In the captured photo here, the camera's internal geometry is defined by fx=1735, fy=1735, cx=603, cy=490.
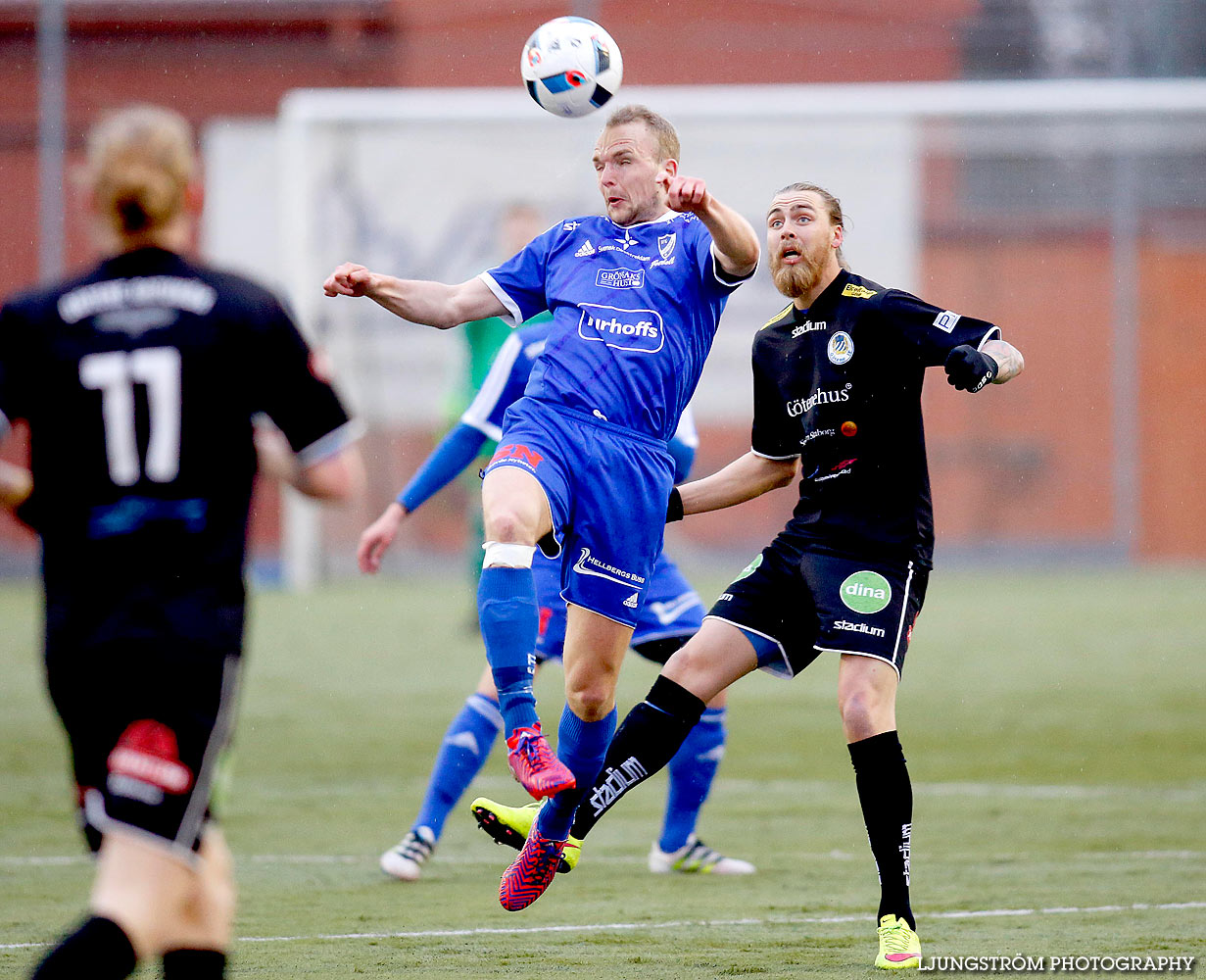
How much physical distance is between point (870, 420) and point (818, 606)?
565 mm

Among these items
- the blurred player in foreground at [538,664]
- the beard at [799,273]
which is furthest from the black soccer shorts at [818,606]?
the blurred player in foreground at [538,664]

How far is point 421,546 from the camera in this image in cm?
1822

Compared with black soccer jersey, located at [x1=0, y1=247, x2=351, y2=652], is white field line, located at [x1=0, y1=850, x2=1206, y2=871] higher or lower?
lower

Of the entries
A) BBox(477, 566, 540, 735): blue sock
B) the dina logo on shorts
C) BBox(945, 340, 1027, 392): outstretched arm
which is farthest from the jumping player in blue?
BBox(945, 340, 1027, 392): outstretched arm

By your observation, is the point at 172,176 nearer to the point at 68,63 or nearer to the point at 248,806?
the point at 248,806

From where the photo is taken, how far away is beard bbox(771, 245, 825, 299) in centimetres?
516

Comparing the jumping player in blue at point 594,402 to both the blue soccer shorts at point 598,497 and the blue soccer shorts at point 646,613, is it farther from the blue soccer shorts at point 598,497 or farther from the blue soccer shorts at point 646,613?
the blue soccer shorts at point 646,613

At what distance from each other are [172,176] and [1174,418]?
58.0ft

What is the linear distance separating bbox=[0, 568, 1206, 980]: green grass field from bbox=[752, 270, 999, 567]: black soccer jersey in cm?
117

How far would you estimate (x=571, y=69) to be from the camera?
5.71 m

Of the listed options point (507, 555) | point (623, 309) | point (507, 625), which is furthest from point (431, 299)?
point (507, 625)

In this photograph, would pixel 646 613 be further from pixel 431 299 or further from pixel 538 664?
pixel 431 299

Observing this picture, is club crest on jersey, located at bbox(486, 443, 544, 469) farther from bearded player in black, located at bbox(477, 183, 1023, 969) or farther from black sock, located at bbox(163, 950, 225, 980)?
black sock, located at bbox(163, 950, 225, 980)

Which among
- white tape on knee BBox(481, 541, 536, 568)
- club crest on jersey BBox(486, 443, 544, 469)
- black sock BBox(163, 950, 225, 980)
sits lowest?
black sock BBox(163, 950, 225, 980)
